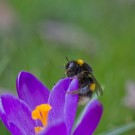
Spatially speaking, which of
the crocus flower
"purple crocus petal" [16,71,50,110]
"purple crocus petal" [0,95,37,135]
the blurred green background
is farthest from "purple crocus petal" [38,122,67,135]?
the blurred green background

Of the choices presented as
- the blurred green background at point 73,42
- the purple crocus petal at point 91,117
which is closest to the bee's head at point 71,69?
the purple crocus petal at point 91,117

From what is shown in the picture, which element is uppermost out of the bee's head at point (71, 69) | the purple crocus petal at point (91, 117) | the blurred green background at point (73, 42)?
the bee's head at point (71, 69)

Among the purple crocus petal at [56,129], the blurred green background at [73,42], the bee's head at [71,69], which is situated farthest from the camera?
the blurred green background at [73,42]

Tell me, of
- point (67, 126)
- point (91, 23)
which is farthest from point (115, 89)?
point (67, 126)

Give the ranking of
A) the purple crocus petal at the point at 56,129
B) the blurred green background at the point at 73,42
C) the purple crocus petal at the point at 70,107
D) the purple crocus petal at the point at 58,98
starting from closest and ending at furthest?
the purple crocus petal at the point at 56,129
the purple crocus petal at the point at 70,107
the purple crocus petal at the point at 58,98
the blurred green background at the point at 73,42

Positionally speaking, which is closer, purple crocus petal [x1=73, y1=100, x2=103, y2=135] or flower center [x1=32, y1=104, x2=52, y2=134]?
purple crocus petal [x1=73, y1=100, x2=103, y2=135]

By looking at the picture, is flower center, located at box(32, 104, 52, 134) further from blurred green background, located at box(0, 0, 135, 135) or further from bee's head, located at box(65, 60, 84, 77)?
blurred green background, located at box(0, 0, 135, 135)

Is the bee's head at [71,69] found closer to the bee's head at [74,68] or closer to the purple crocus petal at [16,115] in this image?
the bee's head at [74,68]
